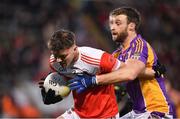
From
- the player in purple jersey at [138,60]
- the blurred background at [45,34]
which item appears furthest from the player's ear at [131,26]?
the blurred background at [45,34]

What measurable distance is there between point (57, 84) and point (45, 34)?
7.83 metres

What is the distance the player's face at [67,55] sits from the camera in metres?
5.91

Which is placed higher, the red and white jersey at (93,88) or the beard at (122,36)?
the beard at (122,36)

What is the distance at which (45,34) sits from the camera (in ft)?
45.7

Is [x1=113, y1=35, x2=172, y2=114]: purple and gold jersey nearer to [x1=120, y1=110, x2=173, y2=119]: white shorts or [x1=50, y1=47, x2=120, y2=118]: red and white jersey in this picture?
[x1=120, y1=110, x2=173, y2=119]: white shorts

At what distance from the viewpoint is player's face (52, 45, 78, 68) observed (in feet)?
19.4

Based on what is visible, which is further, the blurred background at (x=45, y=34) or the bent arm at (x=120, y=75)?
the blurred background at (x=45, y=34)

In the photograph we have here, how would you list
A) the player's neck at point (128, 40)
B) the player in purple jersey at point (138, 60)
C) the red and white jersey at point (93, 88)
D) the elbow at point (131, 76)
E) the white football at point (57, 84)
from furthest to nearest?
1. the player's neck at point (128, 40)
2. the player in purple jersey at point (138, 60)
3. the white football at point (57, 84)
4. the red and white jersey at point (93, 88)
5. the elbow at point (131, 76)

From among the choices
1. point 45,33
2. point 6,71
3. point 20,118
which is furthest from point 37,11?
point 20,118

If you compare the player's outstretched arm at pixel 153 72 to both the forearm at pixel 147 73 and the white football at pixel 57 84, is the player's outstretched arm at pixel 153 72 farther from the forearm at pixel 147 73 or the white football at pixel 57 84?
the white football at pixel 57 84

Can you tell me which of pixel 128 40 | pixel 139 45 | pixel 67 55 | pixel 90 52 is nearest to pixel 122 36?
pixel 128 40

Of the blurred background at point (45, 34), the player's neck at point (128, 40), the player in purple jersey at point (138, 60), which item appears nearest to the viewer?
the player in purple jersey at point (138, 60)

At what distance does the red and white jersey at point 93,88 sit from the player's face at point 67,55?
6cm

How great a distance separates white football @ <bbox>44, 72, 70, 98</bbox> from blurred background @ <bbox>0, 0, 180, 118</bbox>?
5.96 meters
